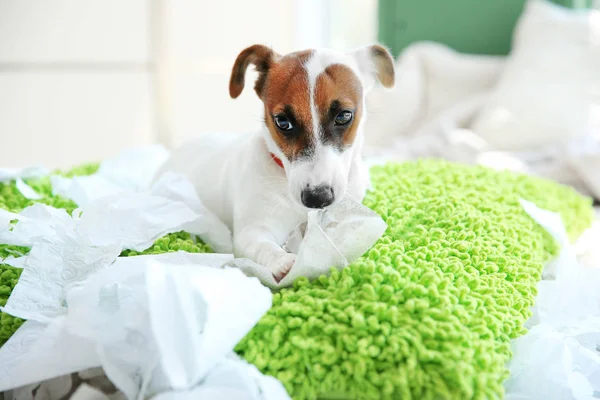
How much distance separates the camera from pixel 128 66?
392cm

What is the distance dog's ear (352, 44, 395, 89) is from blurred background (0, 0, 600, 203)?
23.5 inches

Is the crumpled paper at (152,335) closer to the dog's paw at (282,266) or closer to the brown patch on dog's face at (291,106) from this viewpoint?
the dog's paw at (282,266)

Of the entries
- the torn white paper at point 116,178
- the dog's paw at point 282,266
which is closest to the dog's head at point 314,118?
the dog's paw at point 282,266

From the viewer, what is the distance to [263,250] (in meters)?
1.05

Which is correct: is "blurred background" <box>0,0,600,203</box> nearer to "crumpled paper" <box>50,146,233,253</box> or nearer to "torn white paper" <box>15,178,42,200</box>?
"crumpled paper" <box>50,146,233,253</box>

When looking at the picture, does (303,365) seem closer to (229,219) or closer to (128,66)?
(229,219)

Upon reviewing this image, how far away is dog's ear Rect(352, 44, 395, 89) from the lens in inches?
50.3

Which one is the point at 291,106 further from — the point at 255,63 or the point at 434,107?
the point at 434,107

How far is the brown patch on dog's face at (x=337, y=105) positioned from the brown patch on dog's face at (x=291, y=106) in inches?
1.0

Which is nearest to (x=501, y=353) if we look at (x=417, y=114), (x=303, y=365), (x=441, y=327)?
(x=441, y=327)

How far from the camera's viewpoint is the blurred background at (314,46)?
2213mm

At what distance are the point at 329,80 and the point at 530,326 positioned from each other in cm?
59

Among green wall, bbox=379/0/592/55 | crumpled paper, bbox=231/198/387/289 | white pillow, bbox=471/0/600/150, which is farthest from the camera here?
green wall, bbox=379/0/592/55

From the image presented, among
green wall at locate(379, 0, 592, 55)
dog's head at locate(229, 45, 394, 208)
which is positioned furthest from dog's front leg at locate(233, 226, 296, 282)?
green wall at locate(379, 0, 592, 55)
